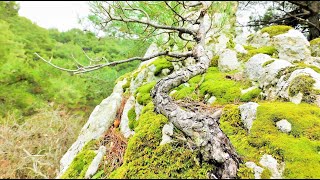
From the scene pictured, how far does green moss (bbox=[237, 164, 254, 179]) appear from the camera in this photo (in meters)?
1.82

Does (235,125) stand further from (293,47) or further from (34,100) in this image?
(34,100)

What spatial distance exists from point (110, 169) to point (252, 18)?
657cm

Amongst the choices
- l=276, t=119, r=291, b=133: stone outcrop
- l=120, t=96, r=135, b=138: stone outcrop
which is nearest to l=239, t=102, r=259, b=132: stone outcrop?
l=276, t=119, r=291, b=133: stone outcrop

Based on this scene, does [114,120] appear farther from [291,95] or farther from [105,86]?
[105,86]

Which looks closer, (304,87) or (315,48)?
(304,87)

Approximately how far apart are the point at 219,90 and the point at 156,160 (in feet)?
6.37

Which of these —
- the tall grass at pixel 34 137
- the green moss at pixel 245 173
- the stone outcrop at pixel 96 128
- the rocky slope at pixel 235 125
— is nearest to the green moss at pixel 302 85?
the rocky slope at pixel 235 125

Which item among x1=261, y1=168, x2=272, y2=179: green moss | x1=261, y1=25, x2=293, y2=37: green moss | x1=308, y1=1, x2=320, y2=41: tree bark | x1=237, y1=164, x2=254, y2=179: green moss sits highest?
x1=237, y1=164, x2=254, y2=179: green moss

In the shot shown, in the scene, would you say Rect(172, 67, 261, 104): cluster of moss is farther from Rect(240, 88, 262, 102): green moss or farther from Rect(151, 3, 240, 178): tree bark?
Rect(151, 3, 240, 178): tree bark

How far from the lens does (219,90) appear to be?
381 cm

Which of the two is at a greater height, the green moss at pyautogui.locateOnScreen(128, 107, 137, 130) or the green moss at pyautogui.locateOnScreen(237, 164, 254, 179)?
the green moss at pyautogui.locateOnScreen(237, 164, 254, 179)

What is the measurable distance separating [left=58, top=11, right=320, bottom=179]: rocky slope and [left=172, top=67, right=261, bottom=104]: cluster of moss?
1cm

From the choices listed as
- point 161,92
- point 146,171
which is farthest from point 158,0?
point 146,171

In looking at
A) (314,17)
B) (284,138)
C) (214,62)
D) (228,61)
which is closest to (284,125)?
(284,138)
